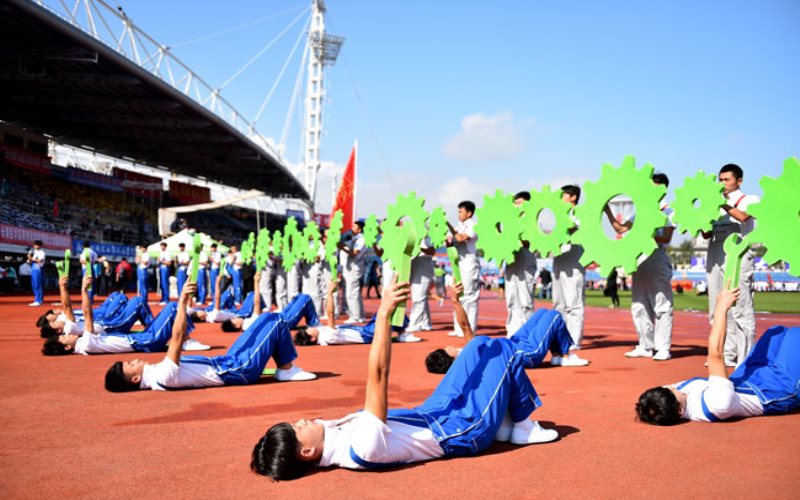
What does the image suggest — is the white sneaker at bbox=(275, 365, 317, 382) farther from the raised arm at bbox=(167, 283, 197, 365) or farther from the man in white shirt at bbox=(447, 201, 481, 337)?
the man in white shirt at bbox=(447, 201, 481, 337)

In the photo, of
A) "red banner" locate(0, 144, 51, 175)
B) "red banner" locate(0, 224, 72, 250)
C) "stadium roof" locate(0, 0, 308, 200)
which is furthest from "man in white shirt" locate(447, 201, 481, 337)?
"red banner" locate(0, 144, 51, 175)

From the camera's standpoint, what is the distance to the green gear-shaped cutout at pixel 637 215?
22.6ft

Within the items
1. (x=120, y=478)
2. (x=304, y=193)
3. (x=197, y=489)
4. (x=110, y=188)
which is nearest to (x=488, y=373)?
(x=197, y=489)

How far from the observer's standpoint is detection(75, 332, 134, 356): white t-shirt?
306 inches

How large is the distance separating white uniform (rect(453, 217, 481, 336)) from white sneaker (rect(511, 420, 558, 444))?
19.7 ft

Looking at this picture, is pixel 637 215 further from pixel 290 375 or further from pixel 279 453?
pixel 279 453

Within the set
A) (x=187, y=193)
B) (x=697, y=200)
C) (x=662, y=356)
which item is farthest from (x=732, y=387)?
(x=187, y=193)

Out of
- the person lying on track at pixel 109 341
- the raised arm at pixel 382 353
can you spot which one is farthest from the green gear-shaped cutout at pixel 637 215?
the person lying on track at pixel 109 341

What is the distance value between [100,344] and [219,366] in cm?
301

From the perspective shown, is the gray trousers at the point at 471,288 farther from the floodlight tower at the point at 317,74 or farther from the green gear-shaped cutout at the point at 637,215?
the floodlight tower at the point at 317,74

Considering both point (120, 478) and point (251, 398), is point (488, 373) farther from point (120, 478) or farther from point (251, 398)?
point (251, 398)

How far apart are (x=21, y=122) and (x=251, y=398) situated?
97.9 feet

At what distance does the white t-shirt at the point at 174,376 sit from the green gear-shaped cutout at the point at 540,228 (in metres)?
4.68

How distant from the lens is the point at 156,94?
24.1 meters
